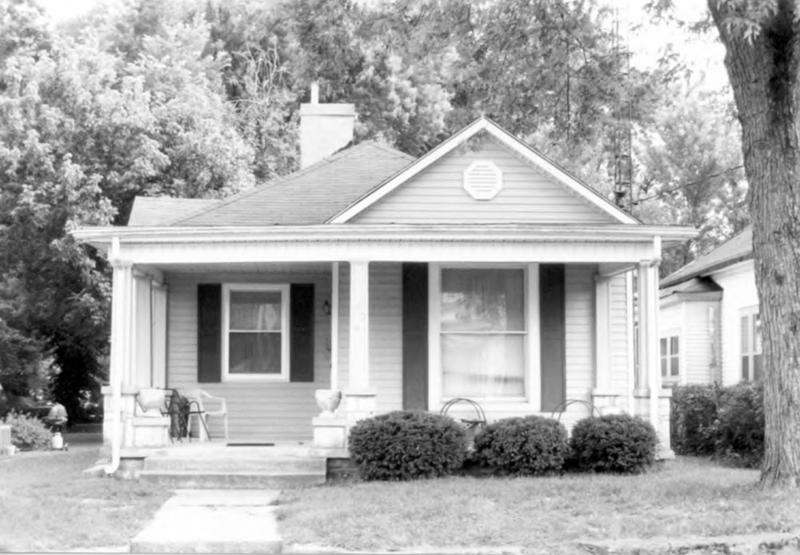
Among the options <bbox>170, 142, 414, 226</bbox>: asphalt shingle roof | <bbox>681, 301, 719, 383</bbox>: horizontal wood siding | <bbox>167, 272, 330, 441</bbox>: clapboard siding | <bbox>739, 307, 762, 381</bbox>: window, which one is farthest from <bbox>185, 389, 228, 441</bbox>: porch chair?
<bbox>681, 301, 719, 383</bbox>: horizontal wood siding

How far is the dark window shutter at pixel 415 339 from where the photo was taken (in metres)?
16.2

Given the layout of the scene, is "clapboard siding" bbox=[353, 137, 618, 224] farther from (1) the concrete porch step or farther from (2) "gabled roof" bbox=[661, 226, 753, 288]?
(2) "gabled roof" bbox=[661, 226, 753, 288]

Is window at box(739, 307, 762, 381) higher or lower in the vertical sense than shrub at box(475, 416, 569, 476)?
higher

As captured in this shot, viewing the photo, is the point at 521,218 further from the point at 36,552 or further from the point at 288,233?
the point at 36,552

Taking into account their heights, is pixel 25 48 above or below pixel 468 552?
above

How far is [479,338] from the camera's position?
53.5 feet

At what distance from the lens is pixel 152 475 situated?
14203mm

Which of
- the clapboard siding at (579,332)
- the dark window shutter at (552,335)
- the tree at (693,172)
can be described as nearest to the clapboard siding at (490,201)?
the dark window shutter at (552,335)

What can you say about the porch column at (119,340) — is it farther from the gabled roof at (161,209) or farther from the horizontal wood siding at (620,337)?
the horizontal wood siding at (620,337)

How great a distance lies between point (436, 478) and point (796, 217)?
507cm

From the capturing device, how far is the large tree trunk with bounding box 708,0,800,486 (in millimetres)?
11617

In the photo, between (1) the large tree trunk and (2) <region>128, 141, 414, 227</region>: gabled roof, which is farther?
(2) <region>128, 141, 414, 227</region>: gabled roof

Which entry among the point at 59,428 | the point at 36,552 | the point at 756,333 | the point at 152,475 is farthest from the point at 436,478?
the point at 59,428

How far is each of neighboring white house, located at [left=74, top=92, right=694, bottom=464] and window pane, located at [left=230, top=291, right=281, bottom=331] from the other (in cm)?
2
